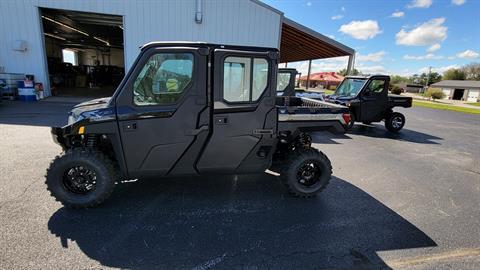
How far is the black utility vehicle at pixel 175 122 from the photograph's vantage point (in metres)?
3.12

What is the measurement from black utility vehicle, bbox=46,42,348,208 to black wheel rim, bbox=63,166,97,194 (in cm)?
1

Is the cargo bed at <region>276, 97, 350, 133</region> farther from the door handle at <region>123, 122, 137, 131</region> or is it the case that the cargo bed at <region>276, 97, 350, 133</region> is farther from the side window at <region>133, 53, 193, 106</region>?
the door handle at <region>123, 122, 137, 131</region>

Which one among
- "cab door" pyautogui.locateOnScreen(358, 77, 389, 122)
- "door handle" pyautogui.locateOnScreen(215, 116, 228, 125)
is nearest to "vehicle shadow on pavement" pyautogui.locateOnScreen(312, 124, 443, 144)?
"cab door" pyautogui.locateOnScreen(358, 77, 389, 122)

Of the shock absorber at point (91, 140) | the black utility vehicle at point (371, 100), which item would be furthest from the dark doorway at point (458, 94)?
the shock absorber at point (91, 140)

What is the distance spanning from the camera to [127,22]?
12.6m

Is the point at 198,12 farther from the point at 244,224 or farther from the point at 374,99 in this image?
the point at 244,224

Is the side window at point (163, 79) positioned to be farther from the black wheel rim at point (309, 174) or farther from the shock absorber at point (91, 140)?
the black wheel rim at point (309, 174)

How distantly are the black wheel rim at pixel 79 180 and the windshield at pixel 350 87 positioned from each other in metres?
9.01

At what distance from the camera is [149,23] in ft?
41.4

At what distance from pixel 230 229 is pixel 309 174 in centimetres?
164

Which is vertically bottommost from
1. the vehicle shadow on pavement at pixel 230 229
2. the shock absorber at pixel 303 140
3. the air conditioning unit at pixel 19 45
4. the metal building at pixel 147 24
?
the vehicle shadow on pavement at pixel 230 229

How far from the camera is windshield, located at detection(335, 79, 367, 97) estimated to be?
954 cm

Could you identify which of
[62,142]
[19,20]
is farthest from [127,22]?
[62,142]

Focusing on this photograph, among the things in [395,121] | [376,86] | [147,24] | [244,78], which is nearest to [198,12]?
[147,24]
